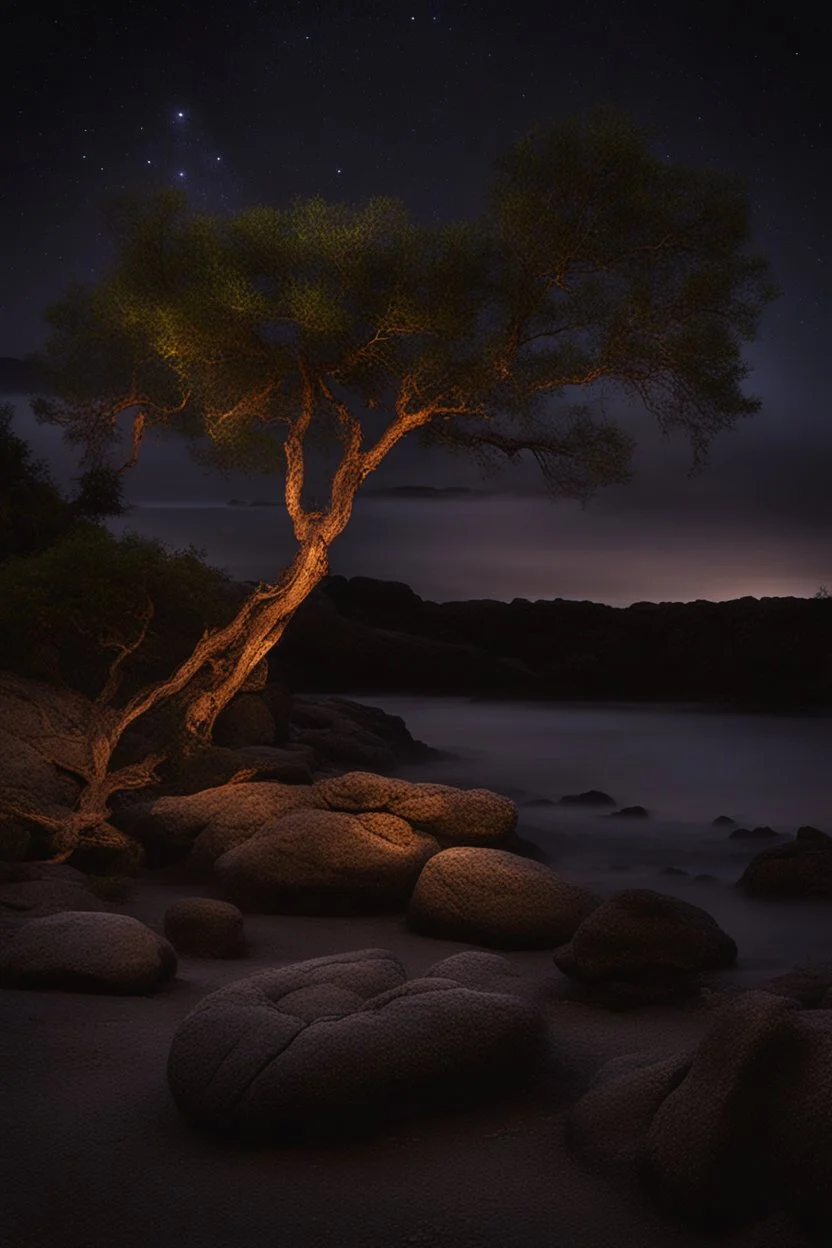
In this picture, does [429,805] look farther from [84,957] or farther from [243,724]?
[243,724]

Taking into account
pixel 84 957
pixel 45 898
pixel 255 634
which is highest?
pixel 255 634

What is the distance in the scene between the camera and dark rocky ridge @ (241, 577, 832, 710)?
34.5 meters

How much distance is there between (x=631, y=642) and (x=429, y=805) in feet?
81.4

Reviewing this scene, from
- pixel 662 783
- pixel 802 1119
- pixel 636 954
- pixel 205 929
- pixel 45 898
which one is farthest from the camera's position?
pixel 662 783

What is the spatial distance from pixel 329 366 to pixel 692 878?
26.6 feet

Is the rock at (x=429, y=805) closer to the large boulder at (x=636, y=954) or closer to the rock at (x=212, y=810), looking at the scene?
the rock at (x=212, y=810)

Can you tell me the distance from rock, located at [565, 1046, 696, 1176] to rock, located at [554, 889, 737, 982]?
2.12 meters

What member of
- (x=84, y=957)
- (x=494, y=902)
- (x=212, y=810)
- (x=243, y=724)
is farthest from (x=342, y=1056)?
(x=243, y=724)

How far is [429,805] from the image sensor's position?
40.1 feet

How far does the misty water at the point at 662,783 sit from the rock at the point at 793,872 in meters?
0.22

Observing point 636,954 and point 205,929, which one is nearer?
point 636,954

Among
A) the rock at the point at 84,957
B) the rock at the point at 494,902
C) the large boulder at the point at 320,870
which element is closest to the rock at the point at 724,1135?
the rock at the point at 84,957

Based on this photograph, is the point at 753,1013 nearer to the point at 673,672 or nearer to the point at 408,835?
the point at 408,835

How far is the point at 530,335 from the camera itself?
1537 centimetres
